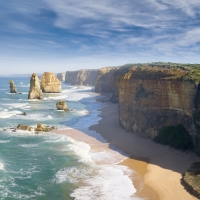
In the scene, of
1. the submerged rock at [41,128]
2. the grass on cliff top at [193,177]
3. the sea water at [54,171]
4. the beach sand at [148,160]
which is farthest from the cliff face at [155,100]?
the submerged rock at [41,128]

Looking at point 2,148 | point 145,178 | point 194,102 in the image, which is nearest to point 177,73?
point 194,102

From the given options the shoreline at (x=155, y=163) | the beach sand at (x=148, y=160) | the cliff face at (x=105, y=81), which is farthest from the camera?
the cliff face at (x=105, y=81)

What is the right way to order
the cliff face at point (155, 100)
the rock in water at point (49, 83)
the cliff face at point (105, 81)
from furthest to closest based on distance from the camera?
the cliff face at point (105, 81)
the rock in water at point (49, 83)
the cliff face at point (155, 100)

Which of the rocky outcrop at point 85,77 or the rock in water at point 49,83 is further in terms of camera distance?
the rocky outcrop at point 85,77

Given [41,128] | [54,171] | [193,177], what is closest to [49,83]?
[41,128]

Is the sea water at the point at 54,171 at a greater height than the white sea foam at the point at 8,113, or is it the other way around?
the white sea foam at the point at 8,113

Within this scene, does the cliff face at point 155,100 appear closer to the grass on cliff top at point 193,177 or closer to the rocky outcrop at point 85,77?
the grass on cliff top at point 193,177

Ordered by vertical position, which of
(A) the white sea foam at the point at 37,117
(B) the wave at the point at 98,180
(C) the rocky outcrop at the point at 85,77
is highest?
(C) the rocky outcrop at the point at 85,77
